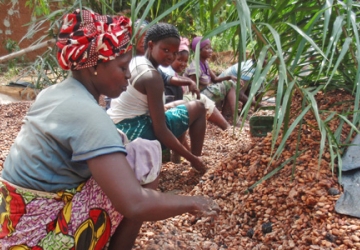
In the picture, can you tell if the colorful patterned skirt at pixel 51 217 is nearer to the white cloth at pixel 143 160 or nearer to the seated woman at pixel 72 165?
the seated woman at pixel 72 165

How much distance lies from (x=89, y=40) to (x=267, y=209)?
3.86 feet

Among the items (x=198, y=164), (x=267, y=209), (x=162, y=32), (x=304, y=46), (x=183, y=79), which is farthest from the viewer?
(x=183, y=79)

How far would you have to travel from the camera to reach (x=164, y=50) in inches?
102

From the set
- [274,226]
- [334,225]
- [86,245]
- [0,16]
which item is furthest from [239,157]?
[0,16]

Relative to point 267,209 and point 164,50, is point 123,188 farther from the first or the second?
point 164,50

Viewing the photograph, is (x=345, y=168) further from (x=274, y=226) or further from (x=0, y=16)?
(x=0, y=16)

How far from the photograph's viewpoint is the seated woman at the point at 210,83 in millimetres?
4879

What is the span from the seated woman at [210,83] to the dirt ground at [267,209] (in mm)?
2463

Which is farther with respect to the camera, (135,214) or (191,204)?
(191,204)

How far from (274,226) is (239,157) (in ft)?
1.89

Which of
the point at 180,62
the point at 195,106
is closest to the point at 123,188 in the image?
the point at 195,106

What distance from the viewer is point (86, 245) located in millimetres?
1572

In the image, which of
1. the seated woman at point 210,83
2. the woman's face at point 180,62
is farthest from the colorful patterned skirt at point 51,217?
the seated woman at point 210,83

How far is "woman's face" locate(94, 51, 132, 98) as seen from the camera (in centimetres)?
155
